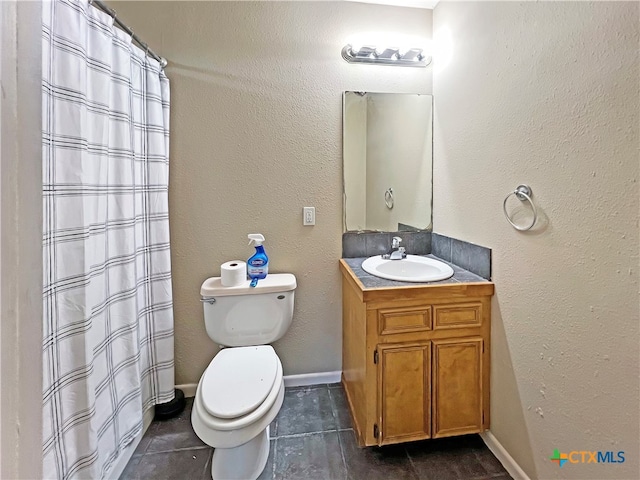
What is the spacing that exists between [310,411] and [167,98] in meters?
1.86

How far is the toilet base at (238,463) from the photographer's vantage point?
1408 mm

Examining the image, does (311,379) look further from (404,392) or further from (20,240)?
(20,240)

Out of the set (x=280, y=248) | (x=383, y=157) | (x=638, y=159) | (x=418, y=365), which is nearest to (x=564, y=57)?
(x=638, y=159)

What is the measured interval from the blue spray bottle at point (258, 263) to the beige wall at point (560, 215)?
109cm

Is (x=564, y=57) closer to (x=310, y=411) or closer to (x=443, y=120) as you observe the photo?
(x=443, y=120)

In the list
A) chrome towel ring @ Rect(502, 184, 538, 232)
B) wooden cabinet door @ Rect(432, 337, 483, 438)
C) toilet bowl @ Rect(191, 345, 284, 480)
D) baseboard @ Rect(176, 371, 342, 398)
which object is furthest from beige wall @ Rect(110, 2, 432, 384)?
chrome towel ring @ Rect(502, 184, 538, 232)

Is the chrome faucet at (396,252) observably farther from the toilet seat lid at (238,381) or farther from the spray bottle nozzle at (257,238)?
the toilet seat lid at (238,381)

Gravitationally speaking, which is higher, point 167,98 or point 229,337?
point 167,98

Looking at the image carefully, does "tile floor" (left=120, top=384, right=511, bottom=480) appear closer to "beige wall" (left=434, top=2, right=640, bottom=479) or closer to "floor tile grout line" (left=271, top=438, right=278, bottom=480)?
"floor tile grout line" (left=271, top=438, right=278, bottom=480)

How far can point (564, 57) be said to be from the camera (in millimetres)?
1113

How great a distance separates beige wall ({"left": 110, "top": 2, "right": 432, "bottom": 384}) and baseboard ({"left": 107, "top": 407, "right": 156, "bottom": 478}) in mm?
269

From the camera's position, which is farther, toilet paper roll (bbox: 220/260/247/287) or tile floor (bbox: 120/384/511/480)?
toilet paper roll (bbox: 220/260/247/287)

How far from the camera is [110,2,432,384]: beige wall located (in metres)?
1.90

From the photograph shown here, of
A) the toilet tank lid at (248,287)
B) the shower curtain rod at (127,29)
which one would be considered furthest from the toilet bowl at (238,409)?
the shower curtain rod at (127,29)
